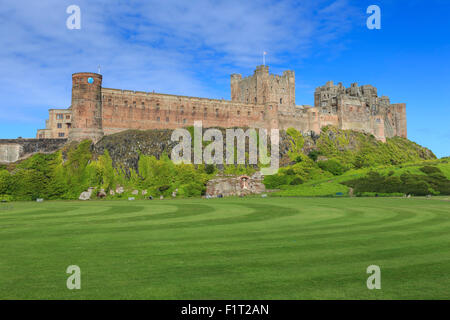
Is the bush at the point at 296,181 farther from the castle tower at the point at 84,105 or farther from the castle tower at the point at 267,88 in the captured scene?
the castle tower at the point at 84,105

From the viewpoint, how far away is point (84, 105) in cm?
6850

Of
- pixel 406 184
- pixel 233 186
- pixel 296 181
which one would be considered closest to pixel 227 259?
pixel 406 184

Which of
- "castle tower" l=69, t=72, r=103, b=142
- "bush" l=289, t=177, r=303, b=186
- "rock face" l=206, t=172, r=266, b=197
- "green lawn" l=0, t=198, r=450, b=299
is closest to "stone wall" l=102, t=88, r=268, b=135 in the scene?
"castle tower" l=69, t=72, r=103, b=142

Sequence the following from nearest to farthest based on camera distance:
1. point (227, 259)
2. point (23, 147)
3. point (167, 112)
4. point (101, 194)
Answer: point (227, 259)
point (101, 194)
point (23, 147)
point (167, 112)

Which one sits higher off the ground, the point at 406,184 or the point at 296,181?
the point at 296,181

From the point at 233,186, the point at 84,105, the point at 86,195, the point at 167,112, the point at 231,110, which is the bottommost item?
the point at 86,195

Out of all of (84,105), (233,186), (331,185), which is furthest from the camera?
(84,105)

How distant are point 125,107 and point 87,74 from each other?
857cm

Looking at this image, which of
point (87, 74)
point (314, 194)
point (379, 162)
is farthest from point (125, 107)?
point (379, 162)

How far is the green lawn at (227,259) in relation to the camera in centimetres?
898

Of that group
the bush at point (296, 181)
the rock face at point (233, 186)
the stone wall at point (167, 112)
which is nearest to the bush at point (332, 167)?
the bush at point (296, 181)

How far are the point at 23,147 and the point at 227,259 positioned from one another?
2604 inches

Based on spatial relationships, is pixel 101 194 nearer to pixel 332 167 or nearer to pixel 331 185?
pixel 331 185
